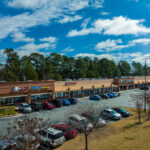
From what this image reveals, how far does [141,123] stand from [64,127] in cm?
1129

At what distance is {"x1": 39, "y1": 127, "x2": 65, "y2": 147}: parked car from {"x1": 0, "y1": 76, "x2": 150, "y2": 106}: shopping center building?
18.6 m

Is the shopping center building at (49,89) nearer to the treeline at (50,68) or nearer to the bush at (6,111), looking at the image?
the bush at (6,111)

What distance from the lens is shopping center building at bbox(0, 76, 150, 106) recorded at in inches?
1162

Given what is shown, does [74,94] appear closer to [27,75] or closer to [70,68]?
[27,75]

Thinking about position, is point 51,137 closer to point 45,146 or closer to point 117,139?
point 45,146

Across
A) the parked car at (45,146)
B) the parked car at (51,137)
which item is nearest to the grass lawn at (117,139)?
the parked car at (51,137)

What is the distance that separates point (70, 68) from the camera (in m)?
69.9

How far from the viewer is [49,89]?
35156mm

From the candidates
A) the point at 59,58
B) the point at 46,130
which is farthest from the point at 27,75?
the point at 46,130

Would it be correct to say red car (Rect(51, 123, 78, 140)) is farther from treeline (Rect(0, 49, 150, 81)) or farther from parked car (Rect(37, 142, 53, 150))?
treeline (Rect(0, 49, 150, 81))

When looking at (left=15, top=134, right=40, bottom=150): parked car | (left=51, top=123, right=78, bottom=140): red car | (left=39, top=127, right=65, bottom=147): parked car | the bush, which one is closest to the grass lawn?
(left=51, top=123, right=78, bottom=140): red car

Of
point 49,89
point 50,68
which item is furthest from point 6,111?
point 50,68

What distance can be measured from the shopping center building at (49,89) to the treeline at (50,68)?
1693cm

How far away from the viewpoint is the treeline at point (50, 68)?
169 feet
